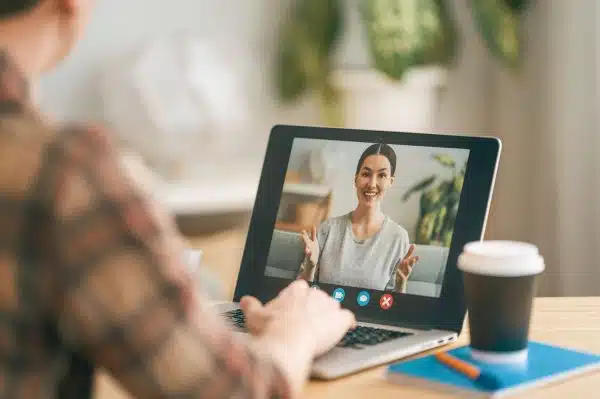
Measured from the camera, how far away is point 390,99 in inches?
119

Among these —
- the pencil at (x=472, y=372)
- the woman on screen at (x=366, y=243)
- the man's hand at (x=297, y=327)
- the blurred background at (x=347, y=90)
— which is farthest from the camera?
the blurred background at (x=347, y=90)

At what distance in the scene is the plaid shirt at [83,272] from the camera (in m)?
0.60

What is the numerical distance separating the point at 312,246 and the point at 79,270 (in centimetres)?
63

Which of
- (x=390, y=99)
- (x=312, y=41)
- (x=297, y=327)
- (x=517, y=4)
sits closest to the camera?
(x=297, y=327)

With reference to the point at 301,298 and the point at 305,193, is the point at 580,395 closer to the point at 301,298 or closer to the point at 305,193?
the point at 301,298

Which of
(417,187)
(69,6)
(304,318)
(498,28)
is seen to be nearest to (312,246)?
(417,187)

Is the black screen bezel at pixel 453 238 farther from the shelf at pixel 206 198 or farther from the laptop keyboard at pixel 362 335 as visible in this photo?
the shelf at pixel 206 198

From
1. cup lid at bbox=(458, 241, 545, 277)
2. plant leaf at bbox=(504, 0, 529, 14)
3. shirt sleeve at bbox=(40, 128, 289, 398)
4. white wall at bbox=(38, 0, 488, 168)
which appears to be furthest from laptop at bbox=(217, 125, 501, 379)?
white wall at bbox=(38, 0, 488, 168)

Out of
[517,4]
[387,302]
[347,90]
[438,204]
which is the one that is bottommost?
[387,302]

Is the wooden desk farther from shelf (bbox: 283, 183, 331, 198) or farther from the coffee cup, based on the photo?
shelf (bbox: 283, 183, 331, 198)

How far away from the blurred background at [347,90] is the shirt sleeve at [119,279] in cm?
200

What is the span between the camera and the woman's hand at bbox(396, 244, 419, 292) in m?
1.15

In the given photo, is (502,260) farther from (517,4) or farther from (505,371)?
(517,4)

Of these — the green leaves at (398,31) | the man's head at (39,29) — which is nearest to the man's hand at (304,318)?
the man's head at (39,29)
